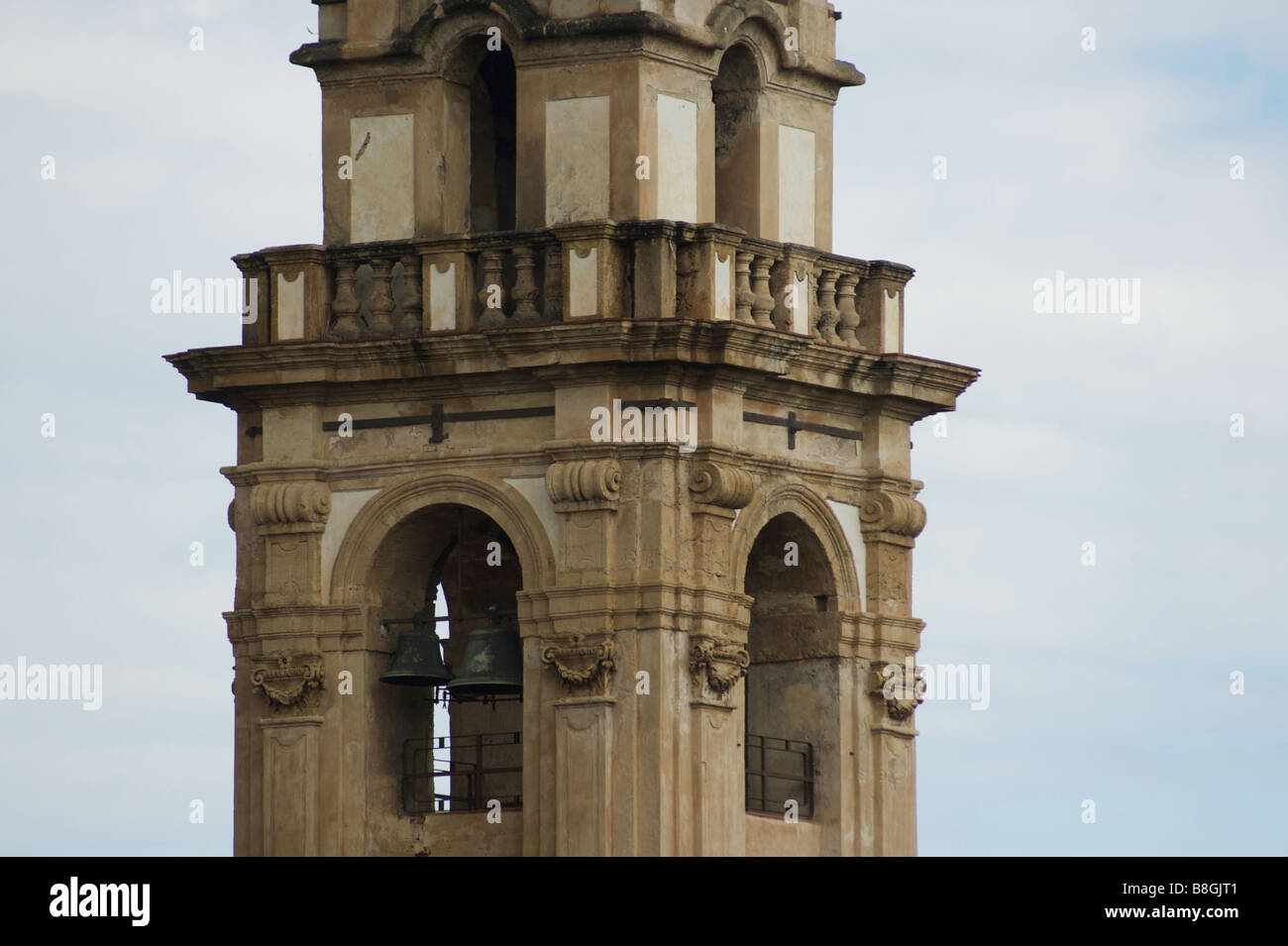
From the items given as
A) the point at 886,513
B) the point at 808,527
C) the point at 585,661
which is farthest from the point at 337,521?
the point at 886,513

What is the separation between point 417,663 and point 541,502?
2187 millimetres

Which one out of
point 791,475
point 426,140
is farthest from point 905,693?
point 426,140

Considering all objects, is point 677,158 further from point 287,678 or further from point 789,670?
point 287,678

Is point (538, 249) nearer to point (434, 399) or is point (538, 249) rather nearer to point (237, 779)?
point (434, 399)

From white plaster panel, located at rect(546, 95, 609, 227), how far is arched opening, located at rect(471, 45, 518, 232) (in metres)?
1.66

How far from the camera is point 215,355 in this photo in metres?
70.1

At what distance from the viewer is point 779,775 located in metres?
70.8

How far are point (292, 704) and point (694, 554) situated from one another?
4420 millimetres

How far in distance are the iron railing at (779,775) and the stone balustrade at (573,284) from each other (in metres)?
4.14

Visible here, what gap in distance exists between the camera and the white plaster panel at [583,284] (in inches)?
2699

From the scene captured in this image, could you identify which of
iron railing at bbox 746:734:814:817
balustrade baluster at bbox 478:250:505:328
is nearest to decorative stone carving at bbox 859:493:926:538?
iron railing at bbox 746:734:814:817

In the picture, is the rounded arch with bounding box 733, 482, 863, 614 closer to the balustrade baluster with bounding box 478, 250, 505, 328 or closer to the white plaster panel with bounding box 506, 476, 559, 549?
the white plaster panel with bounding box 506, 476, 559, 549

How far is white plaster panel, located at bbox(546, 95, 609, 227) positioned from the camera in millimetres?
69500

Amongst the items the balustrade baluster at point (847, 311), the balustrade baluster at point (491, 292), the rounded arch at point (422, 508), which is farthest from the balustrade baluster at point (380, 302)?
the balustrade baluster at point (847, 311)
